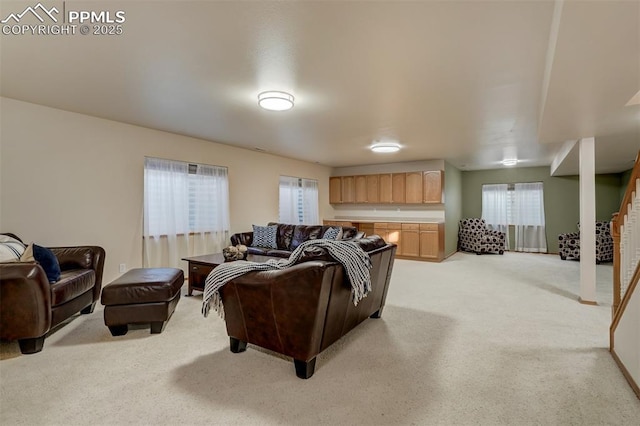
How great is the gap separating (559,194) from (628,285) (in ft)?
22.4

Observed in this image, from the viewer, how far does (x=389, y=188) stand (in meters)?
7.54

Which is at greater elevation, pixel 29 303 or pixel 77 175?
pixel 77 175

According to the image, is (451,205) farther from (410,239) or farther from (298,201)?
(298,201)

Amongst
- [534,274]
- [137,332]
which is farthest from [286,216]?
[534,274]

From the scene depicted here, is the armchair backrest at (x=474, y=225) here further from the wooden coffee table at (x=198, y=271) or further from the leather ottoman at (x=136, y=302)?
the leather ottoman at (x=136, y=302)

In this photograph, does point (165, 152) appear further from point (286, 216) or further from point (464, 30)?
point (464, 30)

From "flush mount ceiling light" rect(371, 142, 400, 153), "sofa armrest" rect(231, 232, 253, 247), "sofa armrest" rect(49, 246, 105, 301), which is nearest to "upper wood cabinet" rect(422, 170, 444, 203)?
"flush mount ceiling light" rect(371, 142, 400, 153)

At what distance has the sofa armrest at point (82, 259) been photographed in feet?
10.8

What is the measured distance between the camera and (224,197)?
5.47 m

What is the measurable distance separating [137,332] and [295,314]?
1.79 metres

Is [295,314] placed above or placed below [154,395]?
above

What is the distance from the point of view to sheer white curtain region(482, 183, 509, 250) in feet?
27.7

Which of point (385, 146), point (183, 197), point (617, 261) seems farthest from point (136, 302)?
point (617, 261)

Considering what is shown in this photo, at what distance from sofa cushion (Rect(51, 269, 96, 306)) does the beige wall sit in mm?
865
